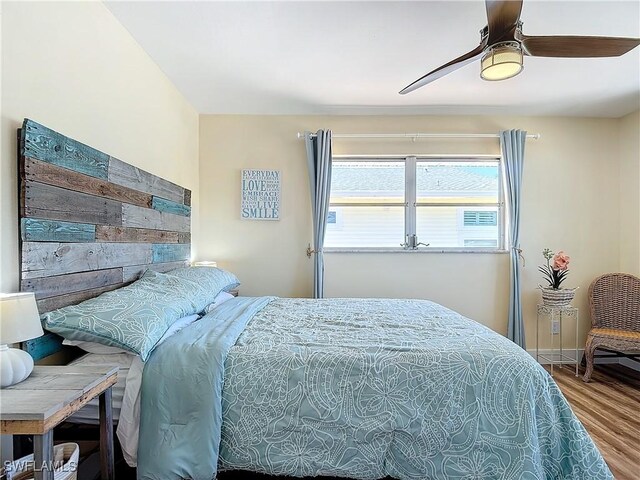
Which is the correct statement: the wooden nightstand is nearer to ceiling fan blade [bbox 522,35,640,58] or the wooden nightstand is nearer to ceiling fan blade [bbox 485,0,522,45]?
ceiling fan blade [bbox 485,0,522,45]

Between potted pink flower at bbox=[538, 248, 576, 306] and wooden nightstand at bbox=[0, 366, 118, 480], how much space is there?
3.53m

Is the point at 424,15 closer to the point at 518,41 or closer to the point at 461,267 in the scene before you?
the point at 518,41

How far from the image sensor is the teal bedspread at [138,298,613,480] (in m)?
1.39

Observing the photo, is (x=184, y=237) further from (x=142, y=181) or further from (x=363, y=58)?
(x=363, y=58)

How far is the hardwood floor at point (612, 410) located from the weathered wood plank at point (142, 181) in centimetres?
315

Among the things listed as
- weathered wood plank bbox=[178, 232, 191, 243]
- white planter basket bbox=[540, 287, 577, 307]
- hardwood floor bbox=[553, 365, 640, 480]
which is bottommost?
hardwood floor bbox=[553, 365, 640, 480]

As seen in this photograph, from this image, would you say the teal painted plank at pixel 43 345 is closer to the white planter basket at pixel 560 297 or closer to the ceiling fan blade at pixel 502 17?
the ceiling fan blade at pixel 502 17

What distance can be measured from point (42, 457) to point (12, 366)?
35 cm

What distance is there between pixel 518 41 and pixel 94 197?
2.35 m

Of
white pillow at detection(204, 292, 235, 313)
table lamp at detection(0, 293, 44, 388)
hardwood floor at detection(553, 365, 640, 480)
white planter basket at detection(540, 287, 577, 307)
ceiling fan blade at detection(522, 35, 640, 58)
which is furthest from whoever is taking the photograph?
white planter basket at detection(540, 287, 577, 307)

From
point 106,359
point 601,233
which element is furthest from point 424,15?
point 601,233

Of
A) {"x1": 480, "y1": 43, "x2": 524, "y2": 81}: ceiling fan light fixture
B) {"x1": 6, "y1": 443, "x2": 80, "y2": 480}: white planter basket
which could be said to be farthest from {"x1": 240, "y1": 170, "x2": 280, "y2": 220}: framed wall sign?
{"x1": 6, "y1": 443, "x2": 80, "y2": 480}: white planter basket

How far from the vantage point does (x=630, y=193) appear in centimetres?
347

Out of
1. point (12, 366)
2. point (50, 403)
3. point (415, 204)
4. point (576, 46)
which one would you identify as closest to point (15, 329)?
point (12, 366)
